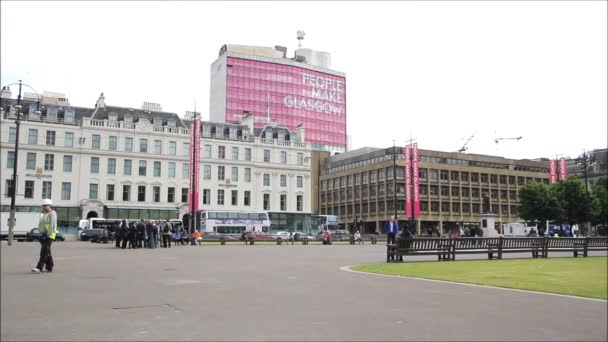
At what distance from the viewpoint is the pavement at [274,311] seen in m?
6.03

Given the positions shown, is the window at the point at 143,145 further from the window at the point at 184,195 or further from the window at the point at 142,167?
the window at the point at 184,195

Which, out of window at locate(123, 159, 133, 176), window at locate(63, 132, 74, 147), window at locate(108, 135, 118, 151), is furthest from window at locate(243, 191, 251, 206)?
window at locate(63, 132, 74, 147)

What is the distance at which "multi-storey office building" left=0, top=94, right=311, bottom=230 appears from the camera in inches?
2569

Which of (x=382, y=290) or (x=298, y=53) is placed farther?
(x=298, y=53)

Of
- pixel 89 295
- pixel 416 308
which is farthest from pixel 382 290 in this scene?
pixel 89 295

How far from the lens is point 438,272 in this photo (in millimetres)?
15352

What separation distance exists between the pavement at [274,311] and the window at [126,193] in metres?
60.1

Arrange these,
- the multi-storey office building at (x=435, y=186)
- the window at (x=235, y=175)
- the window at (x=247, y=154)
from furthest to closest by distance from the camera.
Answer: the multi-storey office building at (x=435, y=186) < the window at (x=247, y=154) < the window at (x=235, y=175)

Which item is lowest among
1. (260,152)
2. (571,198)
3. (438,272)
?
(438,272)

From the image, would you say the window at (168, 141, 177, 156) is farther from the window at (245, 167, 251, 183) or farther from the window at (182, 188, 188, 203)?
the window at (245, 167, 251, 183)

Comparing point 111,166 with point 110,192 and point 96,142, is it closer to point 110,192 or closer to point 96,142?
point 110,192

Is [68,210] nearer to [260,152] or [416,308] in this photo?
[260,152]

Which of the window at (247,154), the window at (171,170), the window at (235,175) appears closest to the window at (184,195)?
the window at (171,170)

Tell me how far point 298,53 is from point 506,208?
71.8 metres
